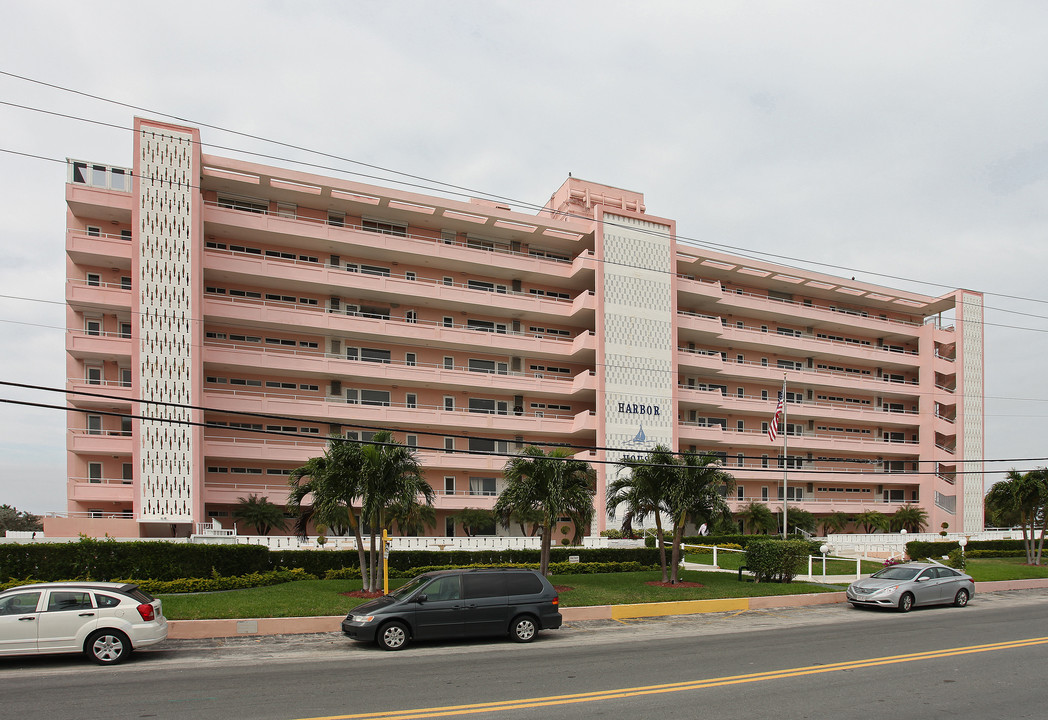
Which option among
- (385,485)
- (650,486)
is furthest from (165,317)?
(650,486)

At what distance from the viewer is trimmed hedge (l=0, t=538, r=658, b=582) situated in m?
22.9

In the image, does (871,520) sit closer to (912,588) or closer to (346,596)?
(912,588)

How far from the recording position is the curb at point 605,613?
56.6ft

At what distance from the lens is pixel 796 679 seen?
12.7 meters

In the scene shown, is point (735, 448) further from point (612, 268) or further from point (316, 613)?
point (316, 613)

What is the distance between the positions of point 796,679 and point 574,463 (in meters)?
13.3

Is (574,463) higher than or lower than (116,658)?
higher

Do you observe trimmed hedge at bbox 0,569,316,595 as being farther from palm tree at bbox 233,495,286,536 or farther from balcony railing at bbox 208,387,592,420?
balcony railing at bbox 208,387,592,420

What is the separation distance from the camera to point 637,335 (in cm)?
4981

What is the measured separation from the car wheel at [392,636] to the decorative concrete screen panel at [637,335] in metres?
32.9

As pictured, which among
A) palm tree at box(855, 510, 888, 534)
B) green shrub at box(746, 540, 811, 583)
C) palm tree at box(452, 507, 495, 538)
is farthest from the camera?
palm tree at box(855, 510, 888, 534)

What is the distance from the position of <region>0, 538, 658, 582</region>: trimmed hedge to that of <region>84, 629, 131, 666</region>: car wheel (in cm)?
1035

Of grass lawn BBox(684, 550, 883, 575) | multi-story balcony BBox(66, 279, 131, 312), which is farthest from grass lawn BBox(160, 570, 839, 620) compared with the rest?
multi-story balcony BBox(66, 279, 131, 312)

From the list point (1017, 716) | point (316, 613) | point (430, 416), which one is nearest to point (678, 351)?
point (430, 416)
